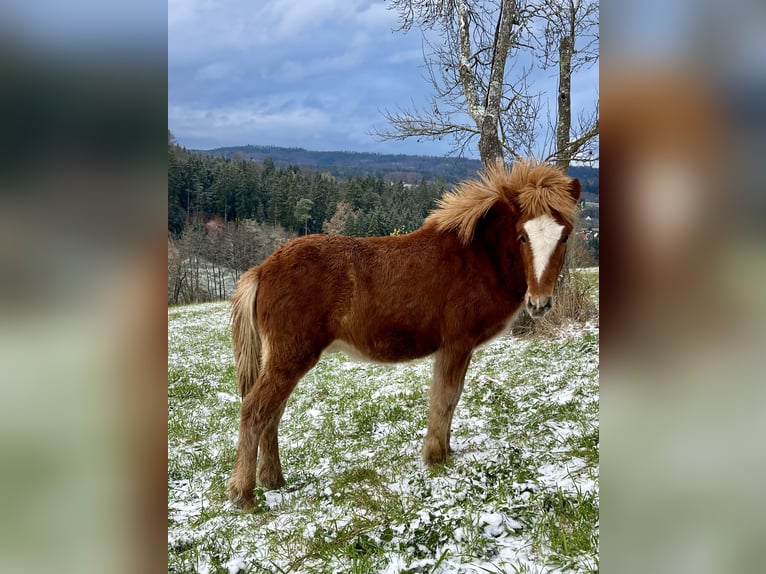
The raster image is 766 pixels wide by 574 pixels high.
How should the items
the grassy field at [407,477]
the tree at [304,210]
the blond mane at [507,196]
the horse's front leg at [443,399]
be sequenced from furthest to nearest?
the tree at [304,210]
the horse's front leg at [443,399]
the blond mane at [507,196]
the grassy field at [407,477]

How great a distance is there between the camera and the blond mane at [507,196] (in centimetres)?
221

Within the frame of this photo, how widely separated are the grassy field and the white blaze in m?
1.02

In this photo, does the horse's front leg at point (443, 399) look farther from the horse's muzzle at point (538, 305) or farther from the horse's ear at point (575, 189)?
the horse's ear at point (575, 189)

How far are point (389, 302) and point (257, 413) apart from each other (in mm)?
1002

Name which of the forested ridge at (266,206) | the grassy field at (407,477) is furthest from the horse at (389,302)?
the forested ridge at (266,206)

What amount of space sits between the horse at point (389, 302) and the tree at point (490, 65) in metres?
1.56

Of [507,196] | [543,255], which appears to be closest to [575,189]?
[507,196]

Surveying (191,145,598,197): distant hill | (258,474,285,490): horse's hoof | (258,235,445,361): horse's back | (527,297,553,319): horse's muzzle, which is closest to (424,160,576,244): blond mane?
(258,235,445,361): horse's back

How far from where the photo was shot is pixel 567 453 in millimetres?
2264

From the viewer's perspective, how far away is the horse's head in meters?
2.11
